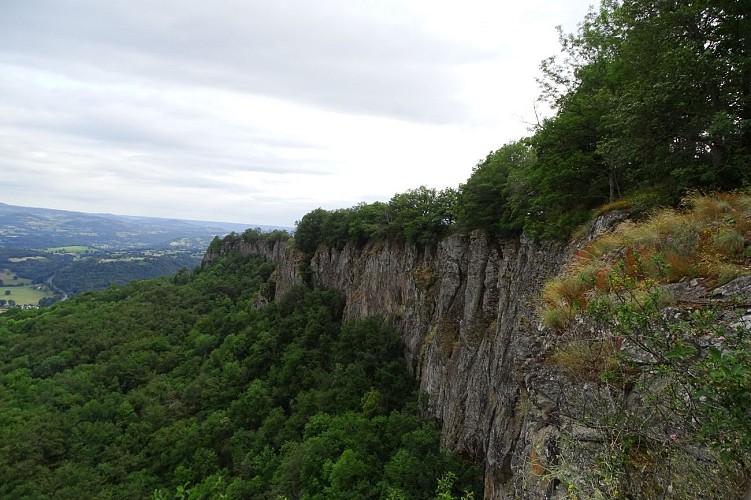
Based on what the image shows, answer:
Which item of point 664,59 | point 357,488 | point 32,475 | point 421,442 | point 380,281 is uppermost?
point 664,59

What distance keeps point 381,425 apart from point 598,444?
23022 mm

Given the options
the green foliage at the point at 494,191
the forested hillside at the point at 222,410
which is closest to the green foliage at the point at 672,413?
the forested hillside at the point at 222,410

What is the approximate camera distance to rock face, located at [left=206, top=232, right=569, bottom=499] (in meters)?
10.7

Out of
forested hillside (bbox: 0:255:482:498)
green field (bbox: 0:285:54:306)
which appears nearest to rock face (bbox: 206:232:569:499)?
forested hillside (bbox: 0:255:482:498)

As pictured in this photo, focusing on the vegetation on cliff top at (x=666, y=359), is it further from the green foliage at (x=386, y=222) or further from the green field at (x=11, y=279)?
the green field at (x=11, y=279)

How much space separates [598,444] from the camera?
4738 mm

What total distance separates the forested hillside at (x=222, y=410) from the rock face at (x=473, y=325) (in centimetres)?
221

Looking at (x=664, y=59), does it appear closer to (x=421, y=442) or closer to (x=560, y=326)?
(x=560, y=326)

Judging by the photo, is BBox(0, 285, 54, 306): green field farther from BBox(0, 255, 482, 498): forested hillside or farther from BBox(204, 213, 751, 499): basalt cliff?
BBox(204, 213, 751, 499): basalt cliff

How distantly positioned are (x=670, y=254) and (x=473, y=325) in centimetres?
1583

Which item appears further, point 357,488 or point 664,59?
point 357,488

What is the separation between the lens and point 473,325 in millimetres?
21500

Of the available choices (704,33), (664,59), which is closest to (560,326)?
(664,59)

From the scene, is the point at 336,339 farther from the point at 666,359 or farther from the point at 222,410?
the point at 666,359
